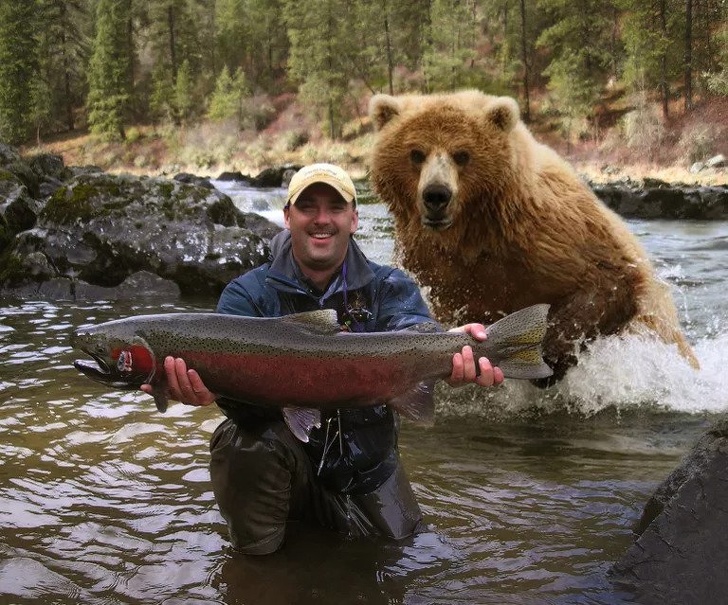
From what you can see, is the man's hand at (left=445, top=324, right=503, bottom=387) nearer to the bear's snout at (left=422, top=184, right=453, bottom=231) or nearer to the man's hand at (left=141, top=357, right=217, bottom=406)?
the man's hand at (left=141, top=357, right=217, bottom=406)

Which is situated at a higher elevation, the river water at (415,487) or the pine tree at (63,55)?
the pine tree at (63,55)

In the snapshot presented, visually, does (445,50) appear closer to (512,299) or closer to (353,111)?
(353,111)

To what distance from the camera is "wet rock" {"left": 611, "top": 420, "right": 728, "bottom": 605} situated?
103 inches

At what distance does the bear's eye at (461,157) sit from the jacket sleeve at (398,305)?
190cm

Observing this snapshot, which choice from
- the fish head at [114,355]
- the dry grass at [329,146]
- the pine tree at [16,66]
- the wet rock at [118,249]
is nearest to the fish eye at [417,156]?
the fish head at [114,355]

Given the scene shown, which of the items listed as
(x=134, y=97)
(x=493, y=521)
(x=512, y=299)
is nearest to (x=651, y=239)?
→ (x=512, y=299)

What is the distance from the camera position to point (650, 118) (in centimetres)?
3675

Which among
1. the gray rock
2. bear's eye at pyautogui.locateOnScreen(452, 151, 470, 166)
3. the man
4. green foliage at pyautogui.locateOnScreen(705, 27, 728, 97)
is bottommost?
the man

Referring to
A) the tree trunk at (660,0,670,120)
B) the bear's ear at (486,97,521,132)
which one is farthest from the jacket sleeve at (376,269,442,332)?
the tree trunk at (660,0,670,120)

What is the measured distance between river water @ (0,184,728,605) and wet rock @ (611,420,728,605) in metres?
0.14

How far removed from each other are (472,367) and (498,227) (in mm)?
2600

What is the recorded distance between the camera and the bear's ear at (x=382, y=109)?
540 cm

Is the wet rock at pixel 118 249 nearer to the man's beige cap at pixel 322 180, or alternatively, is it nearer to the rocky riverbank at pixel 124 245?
the rocky riverbank at pixel 124 245

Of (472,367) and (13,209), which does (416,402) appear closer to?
(472,367)
